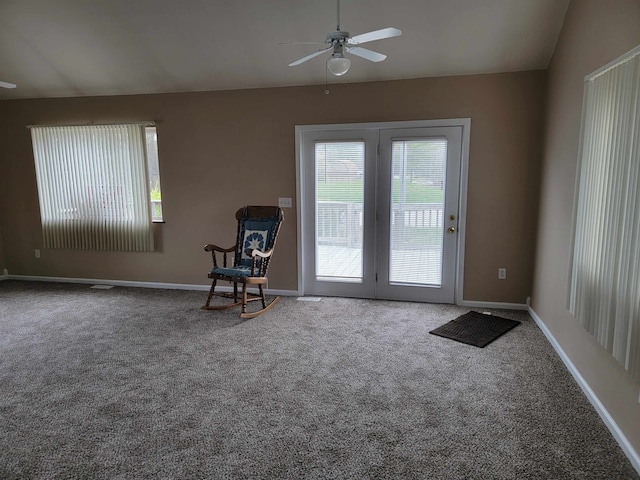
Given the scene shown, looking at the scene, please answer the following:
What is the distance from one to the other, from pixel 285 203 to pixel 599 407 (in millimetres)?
3275

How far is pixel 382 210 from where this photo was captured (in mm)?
4219

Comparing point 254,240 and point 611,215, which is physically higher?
point 611,215

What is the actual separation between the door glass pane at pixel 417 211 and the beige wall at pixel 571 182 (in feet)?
3.07

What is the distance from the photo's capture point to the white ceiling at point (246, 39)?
325cm

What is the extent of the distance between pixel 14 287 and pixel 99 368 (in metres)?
3.20

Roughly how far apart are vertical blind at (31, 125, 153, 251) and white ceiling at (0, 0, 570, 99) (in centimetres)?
67

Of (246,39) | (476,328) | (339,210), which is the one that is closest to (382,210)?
(339,210)

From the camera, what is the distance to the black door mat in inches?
131

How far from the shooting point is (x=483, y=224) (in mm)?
4031

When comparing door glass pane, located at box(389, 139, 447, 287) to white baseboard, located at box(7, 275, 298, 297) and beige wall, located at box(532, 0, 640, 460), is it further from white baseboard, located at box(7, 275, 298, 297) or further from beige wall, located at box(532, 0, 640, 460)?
white baseboard, located at box(7, 275, 298, 297)

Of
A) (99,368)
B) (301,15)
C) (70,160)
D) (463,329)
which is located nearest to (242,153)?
(301,15)

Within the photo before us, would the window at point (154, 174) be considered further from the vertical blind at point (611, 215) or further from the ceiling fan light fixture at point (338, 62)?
the vertical blind at point (611, 215)

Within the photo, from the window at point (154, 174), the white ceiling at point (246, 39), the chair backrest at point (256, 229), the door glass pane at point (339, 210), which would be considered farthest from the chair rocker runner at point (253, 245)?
the white ceiling at point (246, 39)

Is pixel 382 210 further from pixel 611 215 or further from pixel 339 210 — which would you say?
pixel 611 215
